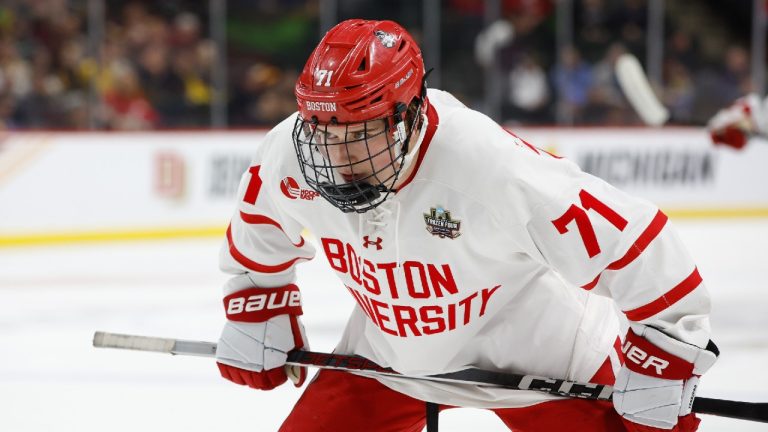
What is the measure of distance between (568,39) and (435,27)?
3.72ft

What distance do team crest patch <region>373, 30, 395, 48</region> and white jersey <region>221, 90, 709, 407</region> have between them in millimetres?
168

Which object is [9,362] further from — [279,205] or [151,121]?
[151,121]

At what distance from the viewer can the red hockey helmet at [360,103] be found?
68.1 inches

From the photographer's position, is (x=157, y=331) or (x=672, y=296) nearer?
(x=672, y=296)

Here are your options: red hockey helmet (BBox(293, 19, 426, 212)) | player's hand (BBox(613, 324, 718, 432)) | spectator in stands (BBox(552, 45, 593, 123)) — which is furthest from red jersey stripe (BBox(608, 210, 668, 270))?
spectator in stands (BBox(552, 45, 593, 123))

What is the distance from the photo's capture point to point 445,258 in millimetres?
1886

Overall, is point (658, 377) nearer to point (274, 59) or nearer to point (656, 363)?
point (656, 363)

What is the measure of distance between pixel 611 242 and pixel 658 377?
265mm

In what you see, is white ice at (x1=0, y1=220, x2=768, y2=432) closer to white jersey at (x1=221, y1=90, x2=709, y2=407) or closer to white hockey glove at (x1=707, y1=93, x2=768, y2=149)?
white jersey at (x1=221, y1=90, x2=709, y2=407)

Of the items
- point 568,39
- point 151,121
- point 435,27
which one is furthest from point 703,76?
point 151,121

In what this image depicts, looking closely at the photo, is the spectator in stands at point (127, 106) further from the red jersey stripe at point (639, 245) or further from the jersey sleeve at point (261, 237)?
the red jersey stripe at point (639, 245)

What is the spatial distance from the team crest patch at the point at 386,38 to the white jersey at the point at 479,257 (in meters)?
0.17

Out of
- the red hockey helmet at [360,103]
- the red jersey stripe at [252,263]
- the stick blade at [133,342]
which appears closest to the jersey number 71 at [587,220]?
the red hockey helmet at [360,103]

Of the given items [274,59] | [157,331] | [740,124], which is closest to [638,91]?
[740,124]
